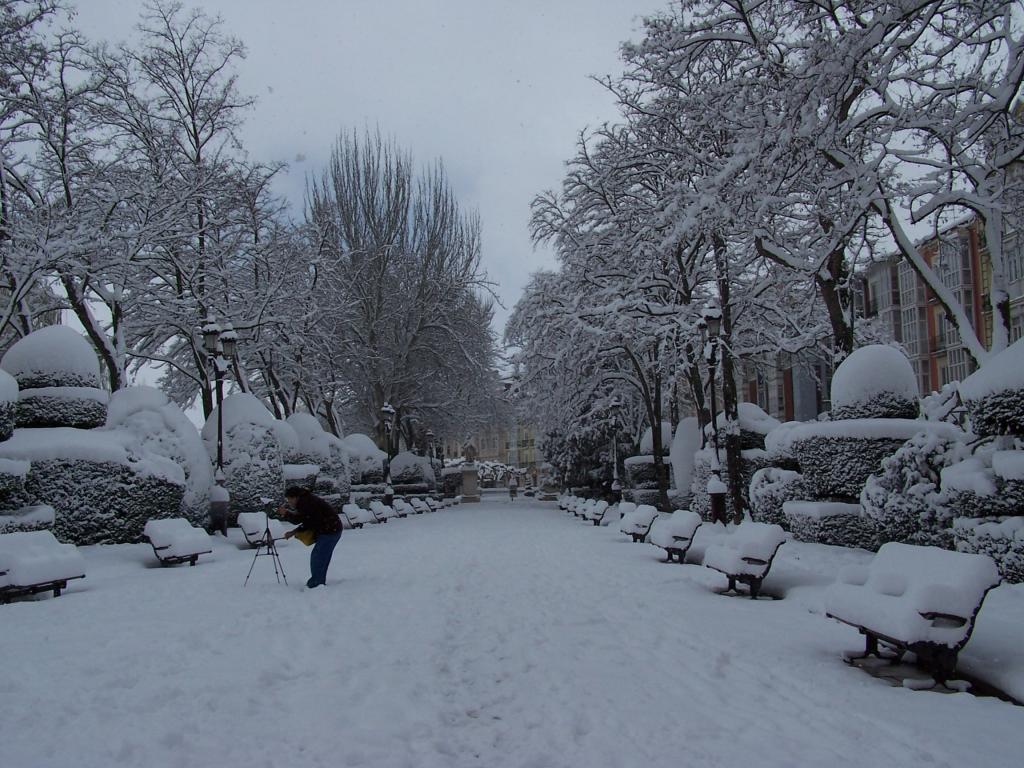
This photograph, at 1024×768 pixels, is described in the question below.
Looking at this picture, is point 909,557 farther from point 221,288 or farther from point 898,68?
point 221,288

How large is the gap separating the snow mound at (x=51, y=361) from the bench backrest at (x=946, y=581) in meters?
14.3

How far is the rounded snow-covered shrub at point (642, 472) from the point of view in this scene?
30.9 meters

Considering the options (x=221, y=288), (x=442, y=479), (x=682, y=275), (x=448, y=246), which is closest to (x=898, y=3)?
(x=682, y=275)

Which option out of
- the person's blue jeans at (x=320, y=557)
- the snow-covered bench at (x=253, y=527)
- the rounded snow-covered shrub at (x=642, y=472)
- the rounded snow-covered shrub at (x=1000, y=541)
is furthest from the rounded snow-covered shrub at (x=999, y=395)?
the rounded snow-covered shrub at (x=642, y=472)

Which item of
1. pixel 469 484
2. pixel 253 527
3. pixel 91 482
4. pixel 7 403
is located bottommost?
pixel 469 484

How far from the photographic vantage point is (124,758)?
13.4 ft

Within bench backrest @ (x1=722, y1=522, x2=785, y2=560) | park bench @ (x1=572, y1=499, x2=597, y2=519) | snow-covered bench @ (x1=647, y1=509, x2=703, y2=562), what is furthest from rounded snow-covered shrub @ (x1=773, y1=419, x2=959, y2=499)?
park bench @ (x1=572, y1=499, x2=597, y2=519)

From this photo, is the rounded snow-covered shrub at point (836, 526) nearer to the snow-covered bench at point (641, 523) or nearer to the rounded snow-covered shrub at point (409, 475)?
the snow-covered bench at point (641, 523)

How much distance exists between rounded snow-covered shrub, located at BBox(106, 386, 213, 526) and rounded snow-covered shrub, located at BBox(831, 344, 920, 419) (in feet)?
40.7

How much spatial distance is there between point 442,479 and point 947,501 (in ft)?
166

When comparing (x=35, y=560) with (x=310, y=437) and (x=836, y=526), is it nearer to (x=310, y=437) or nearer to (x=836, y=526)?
(x=836, y=526)

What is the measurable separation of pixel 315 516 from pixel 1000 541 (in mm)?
7992

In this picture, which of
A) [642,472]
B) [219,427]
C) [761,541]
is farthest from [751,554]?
[642,472]

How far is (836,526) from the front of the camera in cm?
1240
